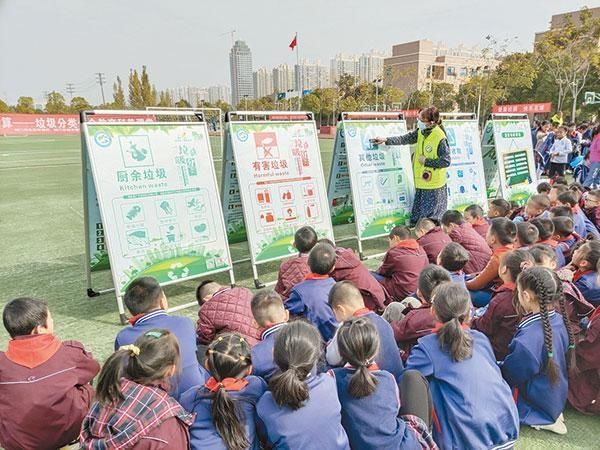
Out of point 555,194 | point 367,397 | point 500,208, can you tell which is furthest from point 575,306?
point 555,194

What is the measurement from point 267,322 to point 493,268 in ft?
6.68

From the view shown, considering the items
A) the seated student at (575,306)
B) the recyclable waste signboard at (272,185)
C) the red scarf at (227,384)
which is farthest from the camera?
the recyclable waste signboard at (272,185)

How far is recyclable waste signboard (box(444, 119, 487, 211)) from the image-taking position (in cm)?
653

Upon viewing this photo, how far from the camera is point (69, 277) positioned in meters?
4.96

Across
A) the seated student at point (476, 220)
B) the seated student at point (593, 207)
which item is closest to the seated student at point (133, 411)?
the seated student at point (476, 220)

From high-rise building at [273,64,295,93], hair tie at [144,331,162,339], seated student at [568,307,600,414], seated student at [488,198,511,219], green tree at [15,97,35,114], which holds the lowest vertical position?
seated student at [568,307,600,414]

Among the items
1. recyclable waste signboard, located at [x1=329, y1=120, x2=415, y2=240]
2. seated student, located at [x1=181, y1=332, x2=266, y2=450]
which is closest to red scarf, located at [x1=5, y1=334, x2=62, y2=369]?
seated student, located at [x1=181, y1=332, x2=266, y2=450]

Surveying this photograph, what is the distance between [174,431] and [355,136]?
4368 millimetres

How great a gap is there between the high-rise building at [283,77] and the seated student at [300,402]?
311ft

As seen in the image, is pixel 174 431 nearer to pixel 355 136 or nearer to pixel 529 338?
pixel 529 338

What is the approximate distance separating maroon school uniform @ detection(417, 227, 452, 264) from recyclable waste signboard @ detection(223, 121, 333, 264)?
4.33 ft

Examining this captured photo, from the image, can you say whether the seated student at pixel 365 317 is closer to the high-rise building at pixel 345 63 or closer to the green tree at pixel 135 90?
the green tree at pixel 135 90

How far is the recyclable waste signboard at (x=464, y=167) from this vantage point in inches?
257

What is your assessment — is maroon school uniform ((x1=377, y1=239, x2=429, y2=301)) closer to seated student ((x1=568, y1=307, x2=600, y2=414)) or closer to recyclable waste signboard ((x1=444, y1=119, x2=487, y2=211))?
seated student ((x1=568, y1=307, x2=600, y2=414))
